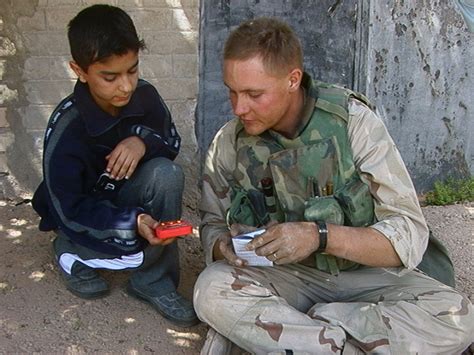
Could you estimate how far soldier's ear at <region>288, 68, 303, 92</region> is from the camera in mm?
2926

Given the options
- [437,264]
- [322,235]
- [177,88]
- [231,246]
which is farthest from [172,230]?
[177,88]

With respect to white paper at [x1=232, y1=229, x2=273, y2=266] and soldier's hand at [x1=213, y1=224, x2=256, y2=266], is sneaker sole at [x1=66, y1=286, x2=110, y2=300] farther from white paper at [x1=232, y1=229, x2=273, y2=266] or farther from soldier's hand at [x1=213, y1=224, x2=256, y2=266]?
white paper at [x1=232, y1=229, x2=273, y2=266]

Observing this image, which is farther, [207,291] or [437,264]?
[437,264]

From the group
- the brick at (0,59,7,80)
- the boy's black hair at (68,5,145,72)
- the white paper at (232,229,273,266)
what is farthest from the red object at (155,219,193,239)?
the brick at (0,59,7,80)

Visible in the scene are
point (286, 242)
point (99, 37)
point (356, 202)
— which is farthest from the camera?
point (99, 37)

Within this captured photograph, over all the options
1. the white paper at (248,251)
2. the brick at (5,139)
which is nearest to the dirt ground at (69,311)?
the brick at (5,139)

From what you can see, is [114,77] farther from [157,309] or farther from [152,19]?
[152,19]

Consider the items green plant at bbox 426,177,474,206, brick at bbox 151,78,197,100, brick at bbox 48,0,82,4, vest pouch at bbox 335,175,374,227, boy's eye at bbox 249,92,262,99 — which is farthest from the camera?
green plant at bbox 426,177,474,206

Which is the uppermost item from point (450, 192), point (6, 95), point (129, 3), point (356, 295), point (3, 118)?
point (129, 3)

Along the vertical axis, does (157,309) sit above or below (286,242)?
below

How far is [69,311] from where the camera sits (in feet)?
11.4

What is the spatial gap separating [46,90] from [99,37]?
46.6 inches

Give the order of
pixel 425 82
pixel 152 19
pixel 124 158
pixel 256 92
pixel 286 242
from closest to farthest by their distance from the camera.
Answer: pixel 286 242
pixel 256 92
pixel 124 158
pixel 152 19
pixel 425 82

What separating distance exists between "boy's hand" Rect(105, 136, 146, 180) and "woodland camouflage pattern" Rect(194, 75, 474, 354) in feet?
1.53
